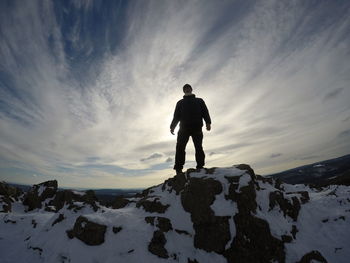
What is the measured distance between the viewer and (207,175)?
920 centimetres

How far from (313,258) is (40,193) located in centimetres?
1884

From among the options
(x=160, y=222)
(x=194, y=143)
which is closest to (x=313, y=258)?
(x=160, y=222)

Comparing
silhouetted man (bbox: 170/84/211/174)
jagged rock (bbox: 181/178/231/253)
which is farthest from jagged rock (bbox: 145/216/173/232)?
silhouetted man (bbox: 170/84/211/174)

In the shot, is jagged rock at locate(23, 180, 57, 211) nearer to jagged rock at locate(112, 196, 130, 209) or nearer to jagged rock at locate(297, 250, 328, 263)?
jagged rock at locate(112, 196, 130, 209)

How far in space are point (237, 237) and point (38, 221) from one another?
10.1m

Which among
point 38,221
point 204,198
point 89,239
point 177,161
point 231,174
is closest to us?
point 89,239

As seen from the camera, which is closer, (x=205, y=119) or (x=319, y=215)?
(x=319, y=215)

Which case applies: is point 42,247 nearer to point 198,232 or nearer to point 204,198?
point 198,232

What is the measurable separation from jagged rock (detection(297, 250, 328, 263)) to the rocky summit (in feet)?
0.12

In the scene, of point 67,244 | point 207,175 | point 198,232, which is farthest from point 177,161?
point 67,244

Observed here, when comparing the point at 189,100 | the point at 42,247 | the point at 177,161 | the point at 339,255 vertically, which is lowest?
the point at 339,255

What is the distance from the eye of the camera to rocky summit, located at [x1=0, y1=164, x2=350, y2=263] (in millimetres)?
6891

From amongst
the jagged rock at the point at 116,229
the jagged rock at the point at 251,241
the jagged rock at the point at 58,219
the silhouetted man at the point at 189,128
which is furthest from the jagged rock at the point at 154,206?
the jagged rock at the point at 58,219

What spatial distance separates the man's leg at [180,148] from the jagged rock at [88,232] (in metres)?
4.85
